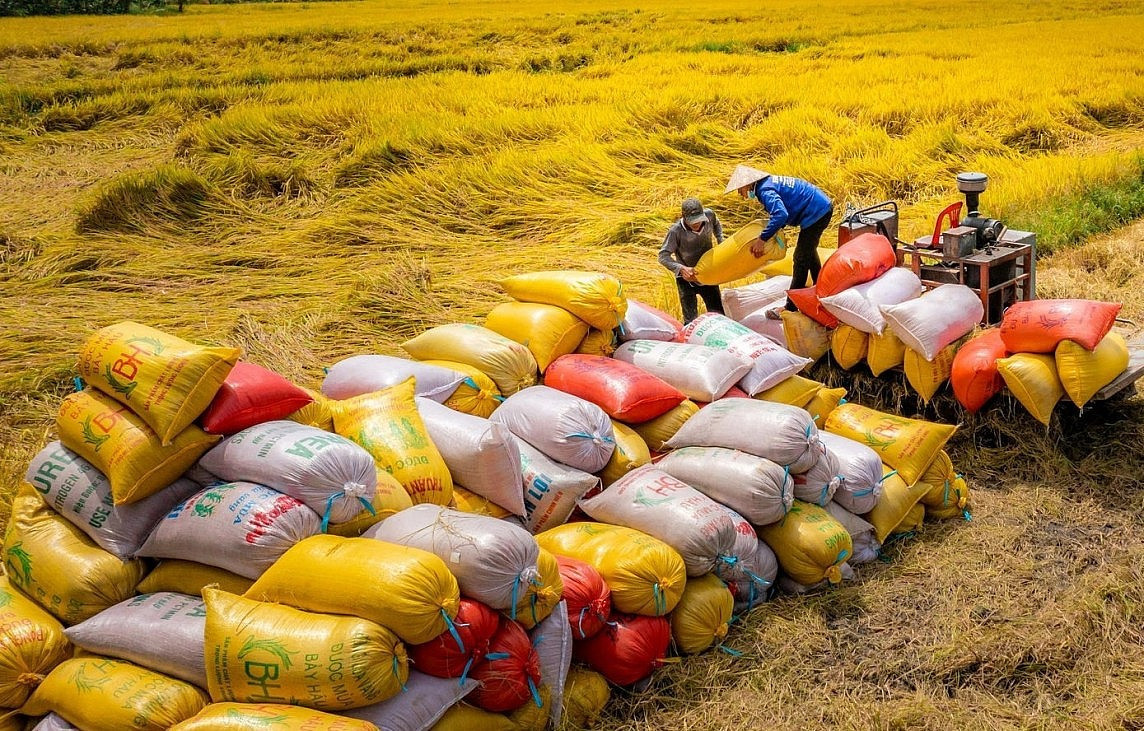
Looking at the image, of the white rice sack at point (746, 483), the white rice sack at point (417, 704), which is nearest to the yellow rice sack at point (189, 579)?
the white rice sack at point (417, 704)

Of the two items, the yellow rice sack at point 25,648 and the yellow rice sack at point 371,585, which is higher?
the yellow rice sack at point 371,585

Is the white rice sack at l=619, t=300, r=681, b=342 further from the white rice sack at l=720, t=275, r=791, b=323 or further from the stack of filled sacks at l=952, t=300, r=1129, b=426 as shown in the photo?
the stack of filled sacks at l=952, t=300, r=1129, b=426

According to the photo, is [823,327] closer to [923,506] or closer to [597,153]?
[923,506]

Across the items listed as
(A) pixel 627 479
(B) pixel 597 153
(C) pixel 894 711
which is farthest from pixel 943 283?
(B) pixel 597 153

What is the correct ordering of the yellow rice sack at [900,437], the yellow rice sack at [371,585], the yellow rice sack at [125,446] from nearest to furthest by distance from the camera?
the yellow rice sack at [371,585] → the yellow rice sack at [125,446] → the yellow rice sack at [900,437]

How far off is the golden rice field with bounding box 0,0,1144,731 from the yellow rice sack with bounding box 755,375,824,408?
0.65 metres

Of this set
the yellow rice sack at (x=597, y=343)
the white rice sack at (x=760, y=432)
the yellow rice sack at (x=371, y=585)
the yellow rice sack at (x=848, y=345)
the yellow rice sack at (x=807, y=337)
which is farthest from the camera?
the yellow rice sack at (x=807, y=337)

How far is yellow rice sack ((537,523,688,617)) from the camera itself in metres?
3.12

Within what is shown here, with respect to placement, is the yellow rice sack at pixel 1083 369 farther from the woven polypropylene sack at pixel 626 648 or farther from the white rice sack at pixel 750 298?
the woven polypropylene sack at pixel 626 648

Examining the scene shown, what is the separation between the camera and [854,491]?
3.80 metres

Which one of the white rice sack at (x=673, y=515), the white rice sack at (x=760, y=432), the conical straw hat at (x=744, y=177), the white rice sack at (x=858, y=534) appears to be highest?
the conical straw hat at (x=744, y=177)

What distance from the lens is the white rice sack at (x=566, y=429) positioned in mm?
3686

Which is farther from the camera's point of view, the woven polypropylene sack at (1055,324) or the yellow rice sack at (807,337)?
the yellow rice sack at (807,337)

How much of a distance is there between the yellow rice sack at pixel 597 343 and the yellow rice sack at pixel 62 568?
7.26 feet
